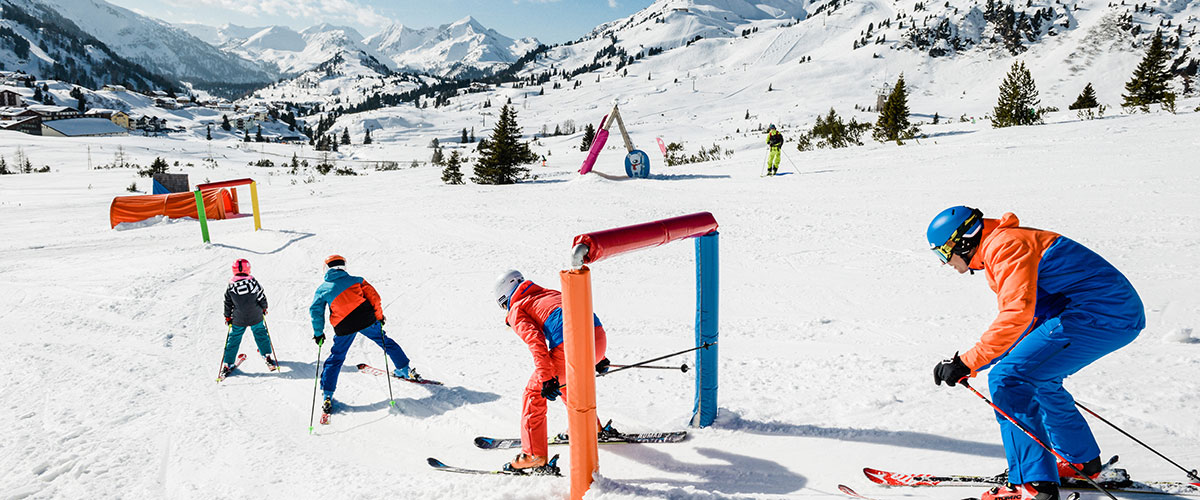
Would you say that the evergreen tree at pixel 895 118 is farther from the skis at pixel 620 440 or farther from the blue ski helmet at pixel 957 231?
the skis at pixel 620 440

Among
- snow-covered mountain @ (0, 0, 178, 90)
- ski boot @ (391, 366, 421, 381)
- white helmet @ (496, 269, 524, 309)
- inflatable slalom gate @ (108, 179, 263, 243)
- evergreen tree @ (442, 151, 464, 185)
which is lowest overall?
ski boot @ (391, 366, 421, 381)

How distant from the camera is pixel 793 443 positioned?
3.54 meters

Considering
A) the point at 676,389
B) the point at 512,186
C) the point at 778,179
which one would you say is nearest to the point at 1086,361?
the point at 676,389

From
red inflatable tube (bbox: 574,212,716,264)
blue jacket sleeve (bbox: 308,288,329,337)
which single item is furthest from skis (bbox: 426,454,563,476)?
blue jacket sleeve (bbox: 308,288,329,337)

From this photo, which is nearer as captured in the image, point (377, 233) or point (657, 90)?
point (377, 233)

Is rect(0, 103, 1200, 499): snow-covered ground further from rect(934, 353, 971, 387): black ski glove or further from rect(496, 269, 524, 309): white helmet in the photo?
rect(496, 269, 524, 309): white helmet

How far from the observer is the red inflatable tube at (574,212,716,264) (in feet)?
7.91

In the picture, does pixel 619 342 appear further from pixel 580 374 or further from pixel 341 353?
pixel 580 374

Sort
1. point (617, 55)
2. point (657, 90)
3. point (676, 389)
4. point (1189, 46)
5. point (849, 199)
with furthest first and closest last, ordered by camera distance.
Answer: point (617, 55) < point (657, 90) < point (1189, 46) < point (849, 199) < point (676, 389)

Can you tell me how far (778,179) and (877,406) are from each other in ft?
39.2

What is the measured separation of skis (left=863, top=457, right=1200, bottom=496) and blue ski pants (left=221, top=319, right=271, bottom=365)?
5864 millimetres

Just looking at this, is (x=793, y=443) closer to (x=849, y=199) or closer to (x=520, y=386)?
(x=520, y=386)

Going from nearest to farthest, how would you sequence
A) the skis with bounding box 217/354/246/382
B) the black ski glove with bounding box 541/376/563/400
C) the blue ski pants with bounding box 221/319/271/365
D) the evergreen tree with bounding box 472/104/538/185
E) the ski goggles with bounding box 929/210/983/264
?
the ski goggles with bounding box 929/210/983/264, the black ski glove with bounding box 541/376/563/400, the skis with bounding box 217/354/246/382, the blue ski pants with bounding box 221/319/271/365, the evergreen tree with bounding box 472/104/538/185

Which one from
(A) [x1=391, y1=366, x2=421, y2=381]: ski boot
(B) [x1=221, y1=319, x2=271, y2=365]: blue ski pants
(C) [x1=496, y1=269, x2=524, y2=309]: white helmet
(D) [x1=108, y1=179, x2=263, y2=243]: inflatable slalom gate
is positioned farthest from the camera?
(D) [x1=108, y1=179, x2=263, y2=243]: inflatable slalom gate
